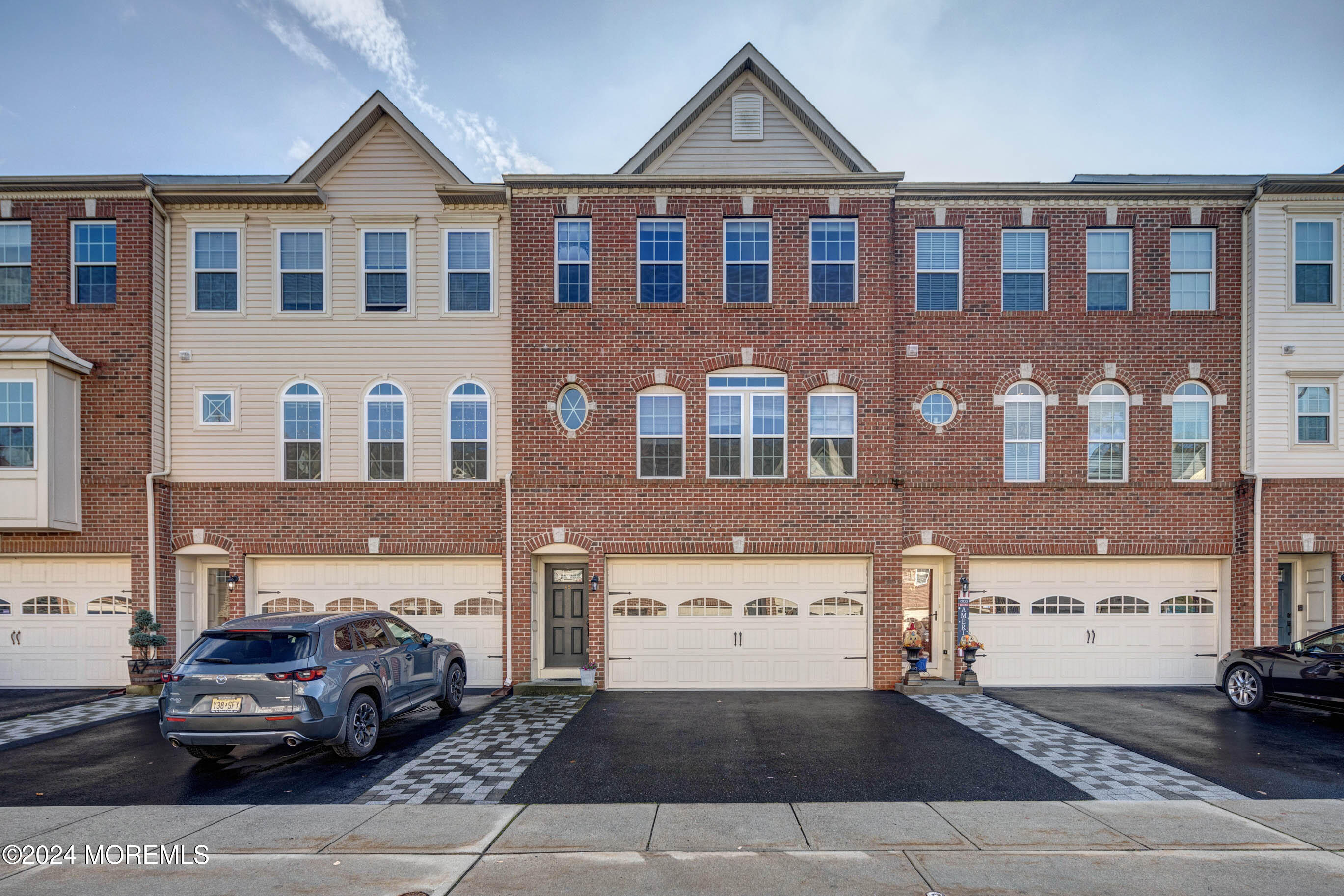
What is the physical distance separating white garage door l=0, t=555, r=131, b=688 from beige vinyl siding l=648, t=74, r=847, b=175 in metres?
12.7

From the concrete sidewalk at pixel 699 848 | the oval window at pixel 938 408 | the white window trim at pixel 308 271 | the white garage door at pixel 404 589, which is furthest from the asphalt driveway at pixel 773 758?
the white window trim at pixel 308 271

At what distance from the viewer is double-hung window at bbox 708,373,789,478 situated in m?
13.2

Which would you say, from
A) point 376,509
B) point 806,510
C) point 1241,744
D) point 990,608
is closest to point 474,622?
point 376,509

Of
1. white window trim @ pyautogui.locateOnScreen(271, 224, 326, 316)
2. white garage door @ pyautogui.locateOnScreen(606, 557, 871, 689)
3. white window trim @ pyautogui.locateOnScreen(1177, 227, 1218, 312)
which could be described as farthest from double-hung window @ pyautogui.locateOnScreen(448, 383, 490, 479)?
white window trim @ pyautogui.locateOnScreen(1177, 227, 1218, 312)

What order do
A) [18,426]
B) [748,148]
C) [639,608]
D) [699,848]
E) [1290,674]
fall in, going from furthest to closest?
1. [748,148]
2. [639,608]
3. [18,426]
4. [1290,674]
5. [699,848]

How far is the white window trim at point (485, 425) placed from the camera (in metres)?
13.6

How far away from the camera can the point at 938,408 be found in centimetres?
1356

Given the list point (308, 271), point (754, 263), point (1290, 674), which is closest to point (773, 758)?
point (1290, 674)

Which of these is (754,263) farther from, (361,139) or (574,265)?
(361,139)

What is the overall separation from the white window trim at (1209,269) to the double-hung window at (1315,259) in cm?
135

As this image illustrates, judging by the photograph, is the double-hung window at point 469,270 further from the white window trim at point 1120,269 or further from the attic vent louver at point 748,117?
the white window trim at point 1120,269

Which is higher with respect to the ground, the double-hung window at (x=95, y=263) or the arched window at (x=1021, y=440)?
the double-hung window at (x=95, y=263)

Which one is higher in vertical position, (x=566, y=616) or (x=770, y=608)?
(x=770, y=608)

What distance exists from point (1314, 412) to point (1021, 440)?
207 inches
